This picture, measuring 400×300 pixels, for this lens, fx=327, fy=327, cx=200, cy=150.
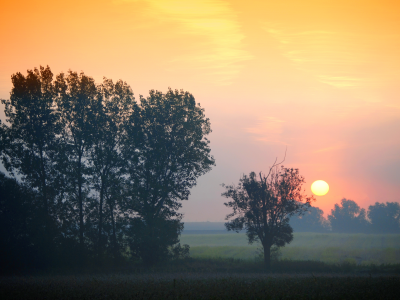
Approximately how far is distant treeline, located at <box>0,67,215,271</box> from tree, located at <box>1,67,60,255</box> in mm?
101

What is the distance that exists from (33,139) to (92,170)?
7038mm

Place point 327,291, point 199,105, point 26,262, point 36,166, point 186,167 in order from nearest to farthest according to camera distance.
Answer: point 327,291 < point 26,262 < point 36,166 < point 186,167 < point 199,105

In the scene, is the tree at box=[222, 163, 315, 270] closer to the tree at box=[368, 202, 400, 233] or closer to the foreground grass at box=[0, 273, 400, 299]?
the foreground grass at box=[0, 273, 400, 299]

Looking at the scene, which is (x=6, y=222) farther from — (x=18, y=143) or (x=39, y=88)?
(x=39, y=88)

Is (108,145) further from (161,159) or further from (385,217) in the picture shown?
(385,217)

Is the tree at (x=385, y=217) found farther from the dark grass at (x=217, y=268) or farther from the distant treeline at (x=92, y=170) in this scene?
the distant treeline at (x=92, y=170)

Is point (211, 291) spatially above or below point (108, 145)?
below

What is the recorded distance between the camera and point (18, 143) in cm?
3544

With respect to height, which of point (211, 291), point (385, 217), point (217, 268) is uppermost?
point (385, 217)

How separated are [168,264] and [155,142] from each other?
1370 centimetres

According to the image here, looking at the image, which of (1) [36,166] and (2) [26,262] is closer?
(2) [26,262]

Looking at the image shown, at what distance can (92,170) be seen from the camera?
37.1m

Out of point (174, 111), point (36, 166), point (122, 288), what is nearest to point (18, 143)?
point (36, 166)

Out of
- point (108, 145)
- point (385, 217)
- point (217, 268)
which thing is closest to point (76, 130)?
point (108, 145)
